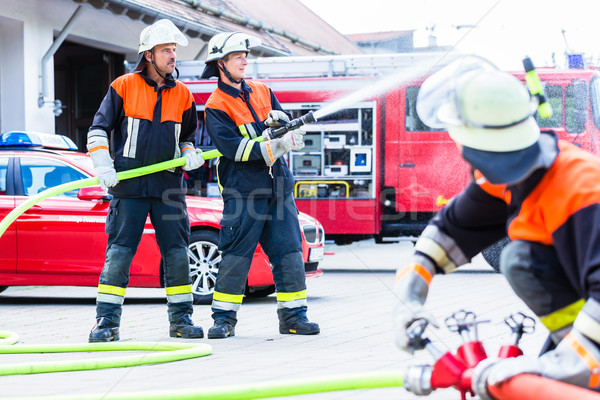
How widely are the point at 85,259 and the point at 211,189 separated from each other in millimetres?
4637

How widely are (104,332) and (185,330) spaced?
53 centimetres

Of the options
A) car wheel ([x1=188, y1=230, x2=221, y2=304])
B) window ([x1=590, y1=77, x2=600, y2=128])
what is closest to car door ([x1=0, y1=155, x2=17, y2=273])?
car wheel ([x1=188, y1=230, x2=221, y2=304])

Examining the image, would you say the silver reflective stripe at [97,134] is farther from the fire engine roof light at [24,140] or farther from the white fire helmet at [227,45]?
the fire engine roof light at [24,140]

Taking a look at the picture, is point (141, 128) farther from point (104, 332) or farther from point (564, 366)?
point (564, 366)

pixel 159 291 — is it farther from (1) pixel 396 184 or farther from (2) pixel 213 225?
(1) pixel 396 184

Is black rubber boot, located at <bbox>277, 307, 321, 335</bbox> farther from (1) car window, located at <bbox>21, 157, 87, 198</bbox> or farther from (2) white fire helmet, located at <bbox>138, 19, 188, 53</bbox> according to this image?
(1) car window, located at <bbox>21, 157, 87, 198</bbox>

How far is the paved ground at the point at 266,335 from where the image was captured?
13.2 feet

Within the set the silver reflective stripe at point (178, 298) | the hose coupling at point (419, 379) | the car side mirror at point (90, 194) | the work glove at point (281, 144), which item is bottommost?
the silver reflective stripe at point (178, 298)

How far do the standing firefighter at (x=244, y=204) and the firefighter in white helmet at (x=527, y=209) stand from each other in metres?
3.06

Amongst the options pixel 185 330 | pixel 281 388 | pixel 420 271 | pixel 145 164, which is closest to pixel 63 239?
pixel 145 164

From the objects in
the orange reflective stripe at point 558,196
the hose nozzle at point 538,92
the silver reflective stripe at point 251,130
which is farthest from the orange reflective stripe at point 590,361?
the silver reflective stripe at point 251,130

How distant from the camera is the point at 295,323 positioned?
5664mm

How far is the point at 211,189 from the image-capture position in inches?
481

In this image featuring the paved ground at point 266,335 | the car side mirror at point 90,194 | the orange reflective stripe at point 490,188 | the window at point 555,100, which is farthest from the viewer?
the window at point 555,100
